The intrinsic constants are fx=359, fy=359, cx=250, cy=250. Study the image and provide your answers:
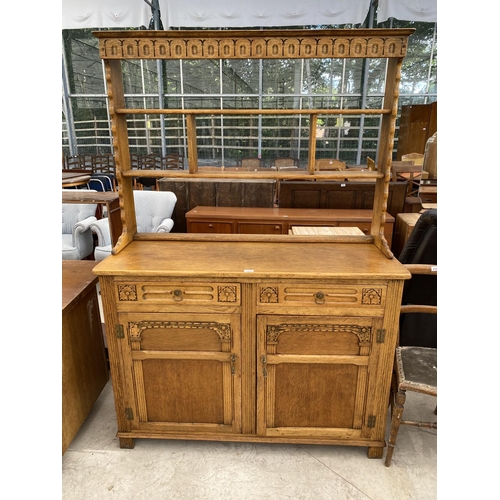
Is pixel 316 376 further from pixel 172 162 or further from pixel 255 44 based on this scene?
pixel 172 162

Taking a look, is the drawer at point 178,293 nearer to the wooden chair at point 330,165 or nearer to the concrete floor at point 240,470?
the concrete floor at point 240,470

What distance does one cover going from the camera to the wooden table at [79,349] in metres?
1.66

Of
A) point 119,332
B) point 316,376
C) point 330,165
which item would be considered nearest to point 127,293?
point 119,332

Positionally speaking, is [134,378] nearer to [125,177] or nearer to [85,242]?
[125,177]

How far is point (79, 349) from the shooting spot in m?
1.77

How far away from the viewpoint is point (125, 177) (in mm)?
1766

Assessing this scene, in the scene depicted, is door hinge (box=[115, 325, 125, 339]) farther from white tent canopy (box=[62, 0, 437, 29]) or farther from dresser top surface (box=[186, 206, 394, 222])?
white tent canopy (box=[62, 0, 437, 29])

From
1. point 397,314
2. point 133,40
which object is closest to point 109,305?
point 133,40

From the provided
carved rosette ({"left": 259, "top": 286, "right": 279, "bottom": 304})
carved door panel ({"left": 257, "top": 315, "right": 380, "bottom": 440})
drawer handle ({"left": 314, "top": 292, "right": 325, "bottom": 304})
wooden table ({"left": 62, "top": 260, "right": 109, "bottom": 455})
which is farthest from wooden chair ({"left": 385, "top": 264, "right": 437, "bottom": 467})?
wooden table ({"left": 62, "top": 260, "right": 109, "bottom": 455})

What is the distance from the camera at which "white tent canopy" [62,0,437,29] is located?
6156mm

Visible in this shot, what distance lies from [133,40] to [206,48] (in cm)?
30

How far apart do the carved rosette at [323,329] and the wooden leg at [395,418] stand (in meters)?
0.29

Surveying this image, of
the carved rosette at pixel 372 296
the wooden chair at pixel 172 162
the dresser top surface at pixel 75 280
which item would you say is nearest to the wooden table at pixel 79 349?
the dresser top surface at pixel 75 280

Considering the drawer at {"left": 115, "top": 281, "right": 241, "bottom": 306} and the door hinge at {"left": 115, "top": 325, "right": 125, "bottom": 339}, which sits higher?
the drawer at {"left": 115, "top": 281, "right": 241, "bottom": 306}
